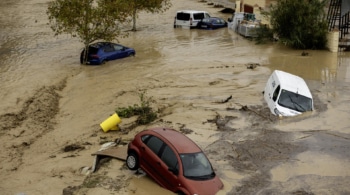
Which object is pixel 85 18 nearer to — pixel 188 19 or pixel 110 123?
pixel 110 123

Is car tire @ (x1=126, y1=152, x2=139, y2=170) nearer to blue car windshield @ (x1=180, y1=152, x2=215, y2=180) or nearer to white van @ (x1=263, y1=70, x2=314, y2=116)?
blue car windshield @ (x1=180, y1=152, x2=215, y2=180)

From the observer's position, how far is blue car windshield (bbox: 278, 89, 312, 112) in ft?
62.0

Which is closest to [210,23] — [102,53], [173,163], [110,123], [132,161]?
[102,53]

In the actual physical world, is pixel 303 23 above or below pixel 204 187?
above

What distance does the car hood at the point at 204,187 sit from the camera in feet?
39.2

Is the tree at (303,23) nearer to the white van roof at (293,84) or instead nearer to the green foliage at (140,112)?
the white van roof at (293,84)

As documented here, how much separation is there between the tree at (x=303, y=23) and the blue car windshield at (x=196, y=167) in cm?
2145

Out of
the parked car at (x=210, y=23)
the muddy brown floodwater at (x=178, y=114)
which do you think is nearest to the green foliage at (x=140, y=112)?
the muddy brown floodwater at (x=178, y=114)

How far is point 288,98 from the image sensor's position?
19.0 metres

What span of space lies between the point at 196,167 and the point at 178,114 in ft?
21.8

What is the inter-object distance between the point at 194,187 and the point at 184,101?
9.31m

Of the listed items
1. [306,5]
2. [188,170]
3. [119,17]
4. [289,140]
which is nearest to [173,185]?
[188,170]

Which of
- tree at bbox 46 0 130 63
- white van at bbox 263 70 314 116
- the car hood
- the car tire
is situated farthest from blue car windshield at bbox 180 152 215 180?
tree at bbox 46 0 130 63

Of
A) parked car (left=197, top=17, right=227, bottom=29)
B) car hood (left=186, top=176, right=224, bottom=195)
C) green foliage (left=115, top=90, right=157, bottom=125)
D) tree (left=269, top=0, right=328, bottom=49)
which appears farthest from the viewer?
parked car (left=197, top=17, right=227, bottom=29)
